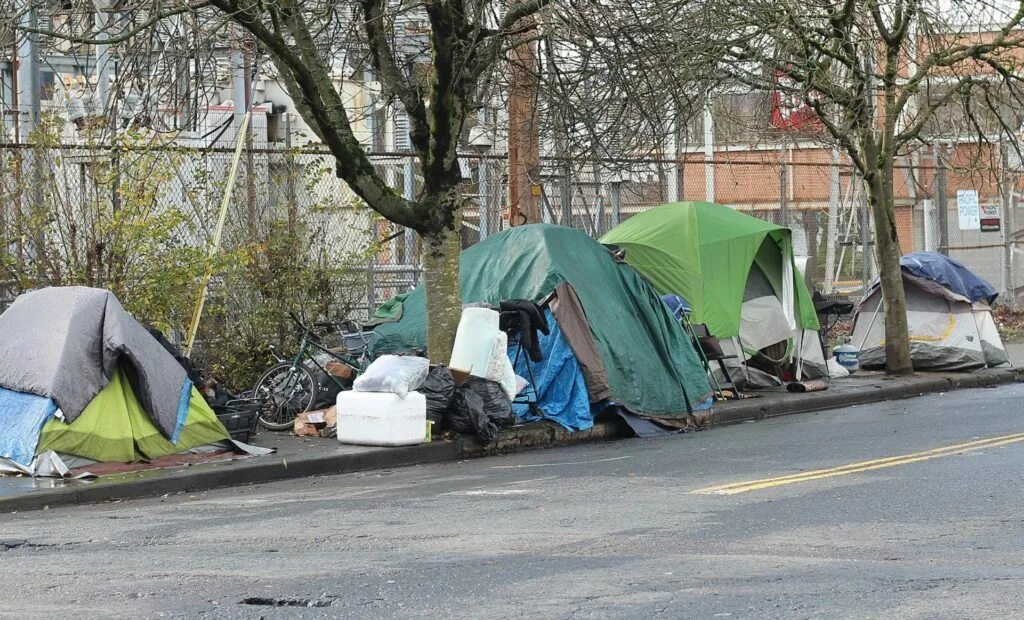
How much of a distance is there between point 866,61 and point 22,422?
12037 millimetres

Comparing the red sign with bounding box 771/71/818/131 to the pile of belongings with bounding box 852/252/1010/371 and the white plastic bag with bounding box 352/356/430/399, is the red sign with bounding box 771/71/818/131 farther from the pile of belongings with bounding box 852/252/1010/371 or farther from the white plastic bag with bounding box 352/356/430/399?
the white plastic bag with bounding box 352/356/430/399

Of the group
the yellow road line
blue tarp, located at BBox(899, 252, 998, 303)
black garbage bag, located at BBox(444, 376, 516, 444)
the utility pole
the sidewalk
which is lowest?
the sidewalk

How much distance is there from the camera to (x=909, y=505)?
791 centimetres

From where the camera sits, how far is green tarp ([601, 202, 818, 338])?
52.3 ft

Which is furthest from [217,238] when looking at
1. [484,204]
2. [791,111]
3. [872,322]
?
[791,111]

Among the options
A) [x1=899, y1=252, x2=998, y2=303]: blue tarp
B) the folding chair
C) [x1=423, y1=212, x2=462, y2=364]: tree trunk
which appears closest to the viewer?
[x1=423, y1=212, x2=462, y2=364]: tree trunk

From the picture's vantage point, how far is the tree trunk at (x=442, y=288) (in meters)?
12.9

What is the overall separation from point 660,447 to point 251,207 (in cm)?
529

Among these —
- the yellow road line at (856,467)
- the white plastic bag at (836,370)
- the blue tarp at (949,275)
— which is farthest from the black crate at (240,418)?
the blue tarp at (949,275)

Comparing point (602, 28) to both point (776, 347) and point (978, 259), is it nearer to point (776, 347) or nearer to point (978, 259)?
point (776, 347)

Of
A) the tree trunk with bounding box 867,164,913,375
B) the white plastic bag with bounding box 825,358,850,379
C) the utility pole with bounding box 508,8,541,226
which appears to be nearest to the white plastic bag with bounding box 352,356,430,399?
the utility pole with bounding box 508,8,541,226

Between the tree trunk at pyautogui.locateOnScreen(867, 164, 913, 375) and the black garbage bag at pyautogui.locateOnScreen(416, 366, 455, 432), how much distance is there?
780 cm

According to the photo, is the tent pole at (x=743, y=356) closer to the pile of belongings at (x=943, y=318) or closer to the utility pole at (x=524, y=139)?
the utility pole at (x=524, y=139)

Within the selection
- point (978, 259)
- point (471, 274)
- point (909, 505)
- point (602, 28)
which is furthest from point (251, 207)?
point (978, 259)
